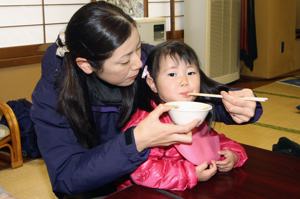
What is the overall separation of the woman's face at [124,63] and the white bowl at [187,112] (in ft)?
0.96

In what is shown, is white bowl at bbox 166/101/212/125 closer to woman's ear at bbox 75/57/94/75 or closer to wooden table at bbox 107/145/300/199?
wooden table at bbox 107/145/300/199

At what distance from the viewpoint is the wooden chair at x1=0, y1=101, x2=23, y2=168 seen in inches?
114

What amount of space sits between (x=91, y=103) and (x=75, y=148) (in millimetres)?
185

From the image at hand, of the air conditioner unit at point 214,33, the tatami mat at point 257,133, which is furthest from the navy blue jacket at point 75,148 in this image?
the air conditioner unit at point 214,33

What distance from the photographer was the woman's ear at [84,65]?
128 centimetres

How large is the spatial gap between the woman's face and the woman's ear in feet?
0.11

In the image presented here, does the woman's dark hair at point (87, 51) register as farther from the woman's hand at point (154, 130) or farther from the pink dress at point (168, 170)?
the woman's hand at point (154, 130)

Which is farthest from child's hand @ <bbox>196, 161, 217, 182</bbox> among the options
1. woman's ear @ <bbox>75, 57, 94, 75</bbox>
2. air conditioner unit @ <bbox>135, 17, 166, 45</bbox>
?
air conditioner unit @ <bbox>135, 17, 166, 45</bbox>

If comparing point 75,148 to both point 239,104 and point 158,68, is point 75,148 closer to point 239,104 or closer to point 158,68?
point 158,68

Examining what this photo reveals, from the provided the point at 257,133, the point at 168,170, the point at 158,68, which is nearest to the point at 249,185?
the point at 168,170

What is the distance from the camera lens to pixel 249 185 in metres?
1.08

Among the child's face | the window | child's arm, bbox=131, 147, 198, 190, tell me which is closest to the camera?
child's arm, bbox=131, 147, 198, 190

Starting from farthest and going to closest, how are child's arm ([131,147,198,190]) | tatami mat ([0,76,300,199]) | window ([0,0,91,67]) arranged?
window ([0,0,91,67]), tatami mat ([0,76,300,199]), child's arm ([131,147,198,190])

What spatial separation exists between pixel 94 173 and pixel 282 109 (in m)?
3.48
